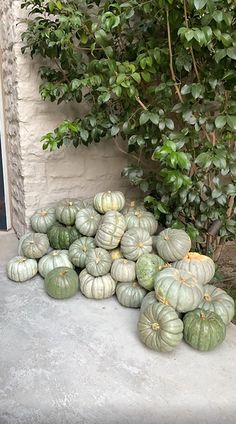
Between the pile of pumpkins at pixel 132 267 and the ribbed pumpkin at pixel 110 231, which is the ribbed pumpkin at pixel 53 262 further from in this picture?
the ribbed pumpkin at pixel 110 231

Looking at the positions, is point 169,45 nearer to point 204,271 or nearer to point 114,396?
point 204,271

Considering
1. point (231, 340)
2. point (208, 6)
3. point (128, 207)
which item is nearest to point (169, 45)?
point (208, 6)

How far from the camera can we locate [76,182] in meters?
3.13

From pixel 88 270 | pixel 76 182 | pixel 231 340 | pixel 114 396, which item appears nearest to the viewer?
pixel 114 396

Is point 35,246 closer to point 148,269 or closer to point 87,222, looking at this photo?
point 87,222

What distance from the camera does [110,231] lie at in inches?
92.0

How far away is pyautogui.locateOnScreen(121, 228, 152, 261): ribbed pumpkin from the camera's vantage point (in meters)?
2.28

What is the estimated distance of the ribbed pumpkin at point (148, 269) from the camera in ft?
6.97

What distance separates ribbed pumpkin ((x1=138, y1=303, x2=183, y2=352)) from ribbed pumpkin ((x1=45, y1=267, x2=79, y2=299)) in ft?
1.95

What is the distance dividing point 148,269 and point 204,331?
20.3 inches

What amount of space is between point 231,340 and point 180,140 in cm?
120

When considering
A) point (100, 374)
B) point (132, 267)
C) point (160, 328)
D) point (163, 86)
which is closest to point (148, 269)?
point (132, 267)

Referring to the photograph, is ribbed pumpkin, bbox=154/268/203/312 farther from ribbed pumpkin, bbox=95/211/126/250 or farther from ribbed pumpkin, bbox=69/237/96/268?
ribbed pumpkin, bbox=69/237/96/268

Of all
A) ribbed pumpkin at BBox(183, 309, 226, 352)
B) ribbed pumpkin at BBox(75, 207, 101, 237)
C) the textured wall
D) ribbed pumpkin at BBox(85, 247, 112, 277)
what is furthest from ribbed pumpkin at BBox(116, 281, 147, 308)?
the textured wall
